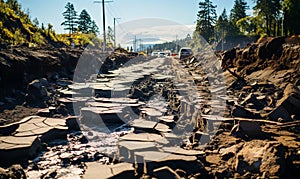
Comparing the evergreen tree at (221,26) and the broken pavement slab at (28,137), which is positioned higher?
the evergreen tree at (221,26)

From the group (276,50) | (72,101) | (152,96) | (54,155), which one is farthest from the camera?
(276,50)

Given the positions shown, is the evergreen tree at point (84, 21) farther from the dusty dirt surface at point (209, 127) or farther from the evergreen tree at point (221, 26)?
the dusty dirt surface at point (209, 127)

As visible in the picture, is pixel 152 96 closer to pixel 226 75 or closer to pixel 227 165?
pixel 226 75

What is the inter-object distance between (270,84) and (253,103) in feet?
8.52

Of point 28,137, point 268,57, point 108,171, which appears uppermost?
point 268,57

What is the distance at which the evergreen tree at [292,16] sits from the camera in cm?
2897

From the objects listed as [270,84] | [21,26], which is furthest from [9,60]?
[21,26]

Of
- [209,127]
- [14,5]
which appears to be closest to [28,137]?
[209,127]

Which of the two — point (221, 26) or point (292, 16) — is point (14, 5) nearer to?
point (292, 16)

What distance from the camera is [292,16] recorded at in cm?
2916

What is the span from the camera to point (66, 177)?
11.6ft

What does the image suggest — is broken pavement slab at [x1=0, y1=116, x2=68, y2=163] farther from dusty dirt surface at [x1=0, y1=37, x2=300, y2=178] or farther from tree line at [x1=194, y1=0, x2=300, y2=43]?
tree line at [x1=194, y1=0, x2=300, y2=43]

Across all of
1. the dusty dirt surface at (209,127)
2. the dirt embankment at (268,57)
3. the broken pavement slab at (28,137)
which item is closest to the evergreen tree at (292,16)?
the dirt embankment at (268,57)

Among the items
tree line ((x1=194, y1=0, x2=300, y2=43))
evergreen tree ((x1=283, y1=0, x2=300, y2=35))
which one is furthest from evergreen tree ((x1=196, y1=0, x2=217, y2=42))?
evergreen tree ((x1=283, y1=0, x2=300, y2=35))
